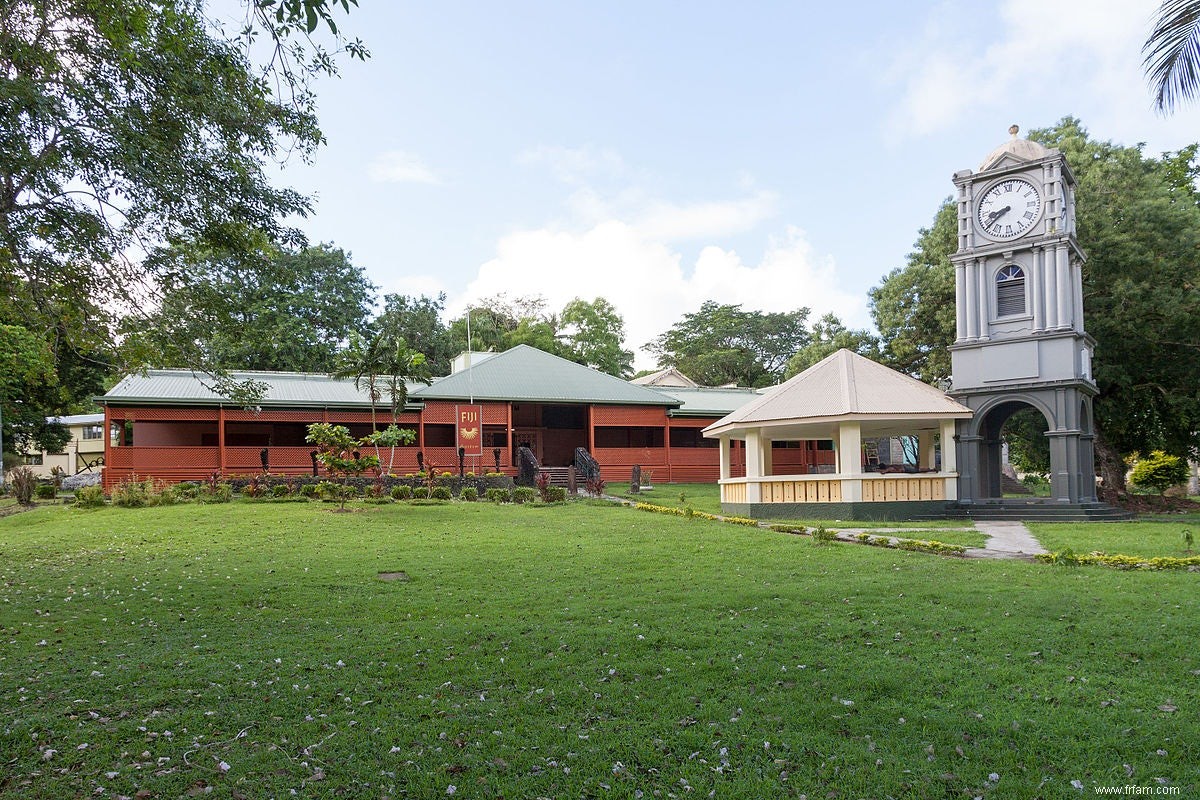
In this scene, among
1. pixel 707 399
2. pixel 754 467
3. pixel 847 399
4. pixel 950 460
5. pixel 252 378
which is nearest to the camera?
pixel 847 399

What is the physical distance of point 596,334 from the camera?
168 feet

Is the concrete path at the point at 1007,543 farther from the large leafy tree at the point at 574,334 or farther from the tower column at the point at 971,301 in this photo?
the large leafy tree at the point at 574,334

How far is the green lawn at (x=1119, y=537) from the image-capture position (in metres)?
12.3

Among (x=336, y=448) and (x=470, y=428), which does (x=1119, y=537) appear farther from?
(x=470, y=428)

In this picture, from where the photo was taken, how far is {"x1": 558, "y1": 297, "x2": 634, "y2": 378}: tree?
50.2m

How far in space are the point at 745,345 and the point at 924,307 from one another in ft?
107

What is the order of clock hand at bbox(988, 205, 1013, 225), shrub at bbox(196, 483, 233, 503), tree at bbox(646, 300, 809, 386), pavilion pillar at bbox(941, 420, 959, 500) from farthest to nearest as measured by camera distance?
tree at bbox(646, 300, 809, 386) → shrub at bbox(196, 483, 233, 503) → clock hand at bbox(988, 205, 1013, 225) → pavilion pillar at bbox(941, 420, 959, 500)

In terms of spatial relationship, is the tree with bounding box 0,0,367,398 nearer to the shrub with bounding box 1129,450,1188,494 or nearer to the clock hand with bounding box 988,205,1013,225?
the clock hand with bounding box 988,205,1013,225

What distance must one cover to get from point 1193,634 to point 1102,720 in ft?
9.07

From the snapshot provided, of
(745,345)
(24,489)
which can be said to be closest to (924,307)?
(24,489)

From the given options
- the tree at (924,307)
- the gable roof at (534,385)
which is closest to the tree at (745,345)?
the gable roof at (534,385)

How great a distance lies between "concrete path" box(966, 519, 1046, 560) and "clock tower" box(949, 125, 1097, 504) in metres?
2.76

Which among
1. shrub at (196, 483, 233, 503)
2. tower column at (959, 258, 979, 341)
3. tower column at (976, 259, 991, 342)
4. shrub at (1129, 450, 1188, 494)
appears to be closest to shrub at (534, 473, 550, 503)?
shrub at (196, 483, 233, 503)

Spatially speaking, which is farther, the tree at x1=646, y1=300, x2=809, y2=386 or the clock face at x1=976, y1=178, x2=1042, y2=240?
the tree at x1=646, y1=300, x2=809, y2=386
